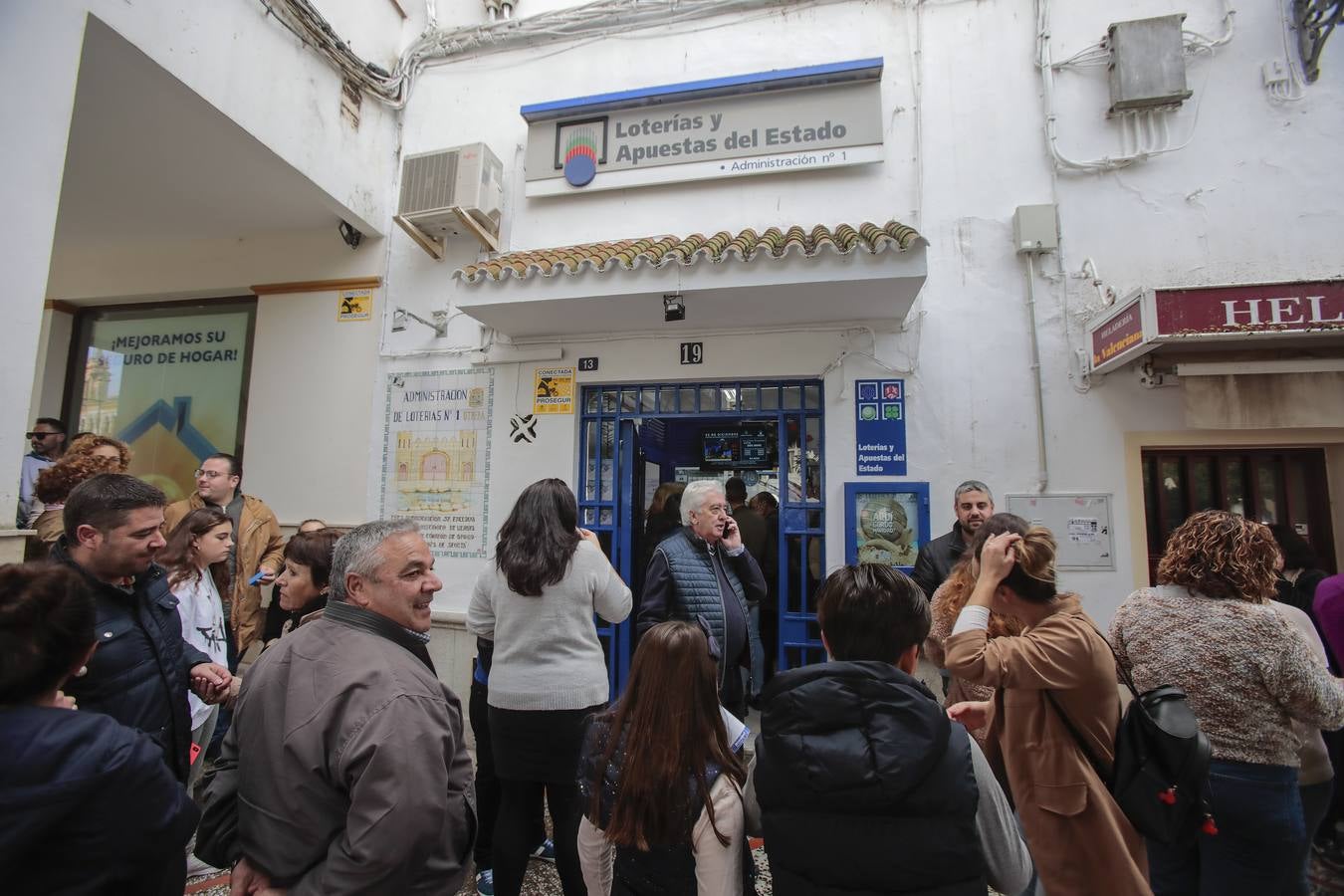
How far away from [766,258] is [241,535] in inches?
155

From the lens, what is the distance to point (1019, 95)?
4887mm

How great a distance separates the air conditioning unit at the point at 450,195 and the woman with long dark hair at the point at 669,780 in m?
4.64

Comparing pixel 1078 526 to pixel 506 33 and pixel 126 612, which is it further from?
pixel 506 33

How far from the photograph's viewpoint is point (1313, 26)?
4.32 metres

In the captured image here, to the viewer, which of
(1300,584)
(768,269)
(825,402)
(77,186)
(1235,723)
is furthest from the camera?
(77,186)

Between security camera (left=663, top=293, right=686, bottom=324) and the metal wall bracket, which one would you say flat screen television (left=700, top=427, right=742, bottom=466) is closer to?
security camera (left=663, top=293, right=686, bottom=324)

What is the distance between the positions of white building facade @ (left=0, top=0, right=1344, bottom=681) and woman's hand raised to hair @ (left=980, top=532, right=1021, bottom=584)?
2.47m

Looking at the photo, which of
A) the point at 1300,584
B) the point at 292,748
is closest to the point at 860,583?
the point at 292,748

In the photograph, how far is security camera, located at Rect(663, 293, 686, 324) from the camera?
173 inches

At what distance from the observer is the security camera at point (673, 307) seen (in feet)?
14.5

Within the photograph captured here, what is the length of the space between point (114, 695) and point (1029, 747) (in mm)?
2727

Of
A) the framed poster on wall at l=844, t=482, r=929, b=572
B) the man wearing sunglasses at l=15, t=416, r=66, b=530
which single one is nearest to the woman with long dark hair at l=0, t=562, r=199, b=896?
the man wearing sunglasses at l=15, t=416, r=66, b=530

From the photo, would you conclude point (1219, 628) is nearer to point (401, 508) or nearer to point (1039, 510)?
point (1039, 510)

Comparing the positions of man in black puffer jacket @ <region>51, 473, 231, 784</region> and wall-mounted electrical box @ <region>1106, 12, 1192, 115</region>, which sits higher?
wall-mounted electrical box @ <region>1106, 12, 1192, 115</region>
